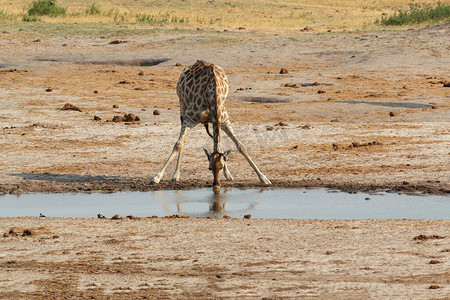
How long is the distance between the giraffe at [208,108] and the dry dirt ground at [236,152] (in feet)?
1.58

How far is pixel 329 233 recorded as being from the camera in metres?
7.50

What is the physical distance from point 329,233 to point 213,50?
1776 cm

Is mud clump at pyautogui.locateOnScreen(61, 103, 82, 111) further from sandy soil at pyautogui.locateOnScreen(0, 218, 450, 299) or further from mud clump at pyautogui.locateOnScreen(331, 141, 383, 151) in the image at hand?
sandy soil at pyautogui.locateOnScreen(0, 218, 450, 299)

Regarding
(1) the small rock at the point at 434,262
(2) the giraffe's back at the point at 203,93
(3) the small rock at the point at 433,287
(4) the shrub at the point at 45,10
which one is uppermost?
(2) the giraffe's back at the point at 203,93

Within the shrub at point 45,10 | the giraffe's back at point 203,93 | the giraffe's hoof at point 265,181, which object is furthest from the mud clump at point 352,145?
the shrub at point 45,10

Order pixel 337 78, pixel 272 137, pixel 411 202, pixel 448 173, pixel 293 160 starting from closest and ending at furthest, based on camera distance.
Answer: pixel 411 202, pixel 448 173, pixel 293 160, pixel 272 137, pixel 337 78

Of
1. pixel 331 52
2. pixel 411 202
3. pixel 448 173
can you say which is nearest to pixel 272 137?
pixel 448 173

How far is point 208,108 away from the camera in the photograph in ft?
34.0

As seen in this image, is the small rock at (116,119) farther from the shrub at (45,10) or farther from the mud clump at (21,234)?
the shrub at (45,10)

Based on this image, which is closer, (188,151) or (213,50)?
(188,151)

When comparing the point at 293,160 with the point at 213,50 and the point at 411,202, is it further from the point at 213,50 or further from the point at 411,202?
the point at 213,50

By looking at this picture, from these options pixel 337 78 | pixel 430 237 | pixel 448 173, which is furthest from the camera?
pixel 337 78

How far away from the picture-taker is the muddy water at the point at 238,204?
879 centimetres

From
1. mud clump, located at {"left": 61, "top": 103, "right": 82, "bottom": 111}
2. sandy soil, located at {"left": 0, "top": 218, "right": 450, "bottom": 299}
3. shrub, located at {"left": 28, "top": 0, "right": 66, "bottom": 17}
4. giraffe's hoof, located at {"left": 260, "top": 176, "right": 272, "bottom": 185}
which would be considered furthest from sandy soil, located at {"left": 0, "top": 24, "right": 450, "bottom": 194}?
shrub, located at {"left": 28, "top": 0, "right": 66, "bottom": 17}
